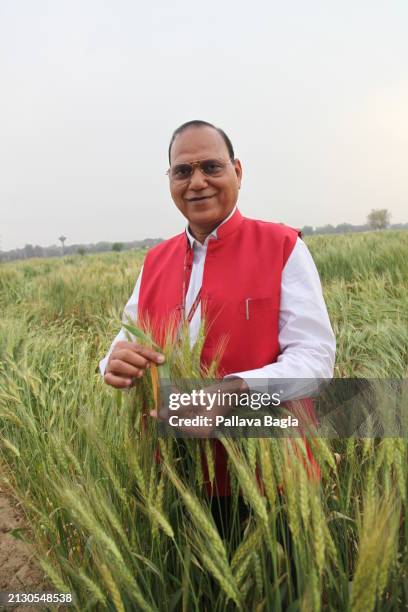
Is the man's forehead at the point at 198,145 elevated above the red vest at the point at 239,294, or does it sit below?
above

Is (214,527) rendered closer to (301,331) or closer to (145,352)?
(145,352)

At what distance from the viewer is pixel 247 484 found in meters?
0.74

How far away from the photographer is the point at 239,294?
1.40m

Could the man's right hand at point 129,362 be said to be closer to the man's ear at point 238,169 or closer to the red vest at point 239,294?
the red vest at point 239,294

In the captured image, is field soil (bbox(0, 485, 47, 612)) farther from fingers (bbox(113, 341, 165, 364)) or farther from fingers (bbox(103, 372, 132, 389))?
fingers (bbox(113, 341, 165, 364))

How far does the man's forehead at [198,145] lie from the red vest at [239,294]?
8.9 inches

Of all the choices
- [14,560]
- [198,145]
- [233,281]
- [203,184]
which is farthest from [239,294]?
[14,560]

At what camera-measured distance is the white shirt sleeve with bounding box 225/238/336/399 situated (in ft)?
3.98

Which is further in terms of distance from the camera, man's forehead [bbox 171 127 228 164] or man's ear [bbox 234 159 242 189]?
man's ear [bbox 234 159 242 189]

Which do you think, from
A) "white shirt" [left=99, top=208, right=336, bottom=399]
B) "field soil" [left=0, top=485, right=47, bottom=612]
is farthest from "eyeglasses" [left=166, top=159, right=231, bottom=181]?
"field soil" [left=0, top=485, right=47, bottom=612]

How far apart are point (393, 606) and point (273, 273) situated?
880 mm

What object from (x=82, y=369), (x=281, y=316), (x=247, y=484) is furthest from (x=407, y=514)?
(x=82, y=369)

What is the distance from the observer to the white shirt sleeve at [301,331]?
1.21 meters

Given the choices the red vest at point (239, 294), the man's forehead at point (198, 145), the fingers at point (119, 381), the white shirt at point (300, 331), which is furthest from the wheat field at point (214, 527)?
the man's forehead at point (198, 145)
